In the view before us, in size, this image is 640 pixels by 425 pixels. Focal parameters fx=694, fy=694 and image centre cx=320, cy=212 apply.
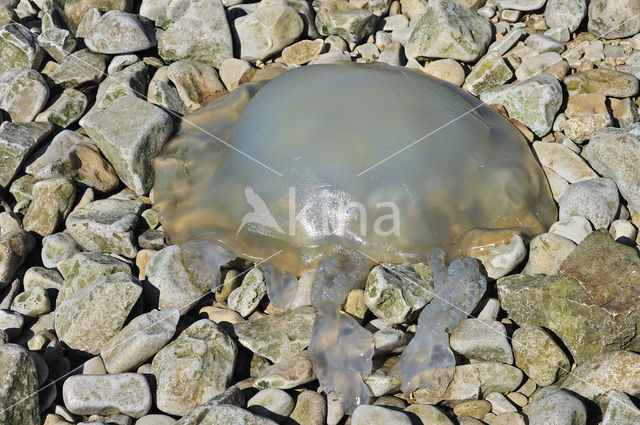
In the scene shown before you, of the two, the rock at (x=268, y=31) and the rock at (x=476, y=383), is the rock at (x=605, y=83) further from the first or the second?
the rock at (x=476, y=383)

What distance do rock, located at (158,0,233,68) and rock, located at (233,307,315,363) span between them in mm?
2246

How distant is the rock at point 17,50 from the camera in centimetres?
493

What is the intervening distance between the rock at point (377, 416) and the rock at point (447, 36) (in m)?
2.71

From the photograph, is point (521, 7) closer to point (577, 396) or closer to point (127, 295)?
point (577, 396)

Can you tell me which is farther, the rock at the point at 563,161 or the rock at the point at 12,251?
the rock at the point at 563,161

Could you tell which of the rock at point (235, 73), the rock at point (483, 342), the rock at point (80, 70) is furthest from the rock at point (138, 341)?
the rock at point (80, 70)

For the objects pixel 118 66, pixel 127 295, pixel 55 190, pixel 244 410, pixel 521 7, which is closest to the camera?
pixel 244 410

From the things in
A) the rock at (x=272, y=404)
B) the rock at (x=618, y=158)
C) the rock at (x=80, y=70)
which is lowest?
the rock at (x=272, y=404)

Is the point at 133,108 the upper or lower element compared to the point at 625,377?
upper

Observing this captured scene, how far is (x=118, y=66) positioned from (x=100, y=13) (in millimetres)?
626

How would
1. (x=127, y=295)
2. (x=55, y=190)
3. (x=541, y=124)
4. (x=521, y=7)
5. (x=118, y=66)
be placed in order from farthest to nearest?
(x=521, y=7), (x=118, y=66), (x=541, y=124), (x=55, y=190), (x=127, y=295)

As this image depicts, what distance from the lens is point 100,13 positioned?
17.0 ft

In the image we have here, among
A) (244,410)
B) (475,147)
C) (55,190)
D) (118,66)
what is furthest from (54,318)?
(475,147)

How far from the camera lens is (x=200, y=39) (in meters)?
4.93
